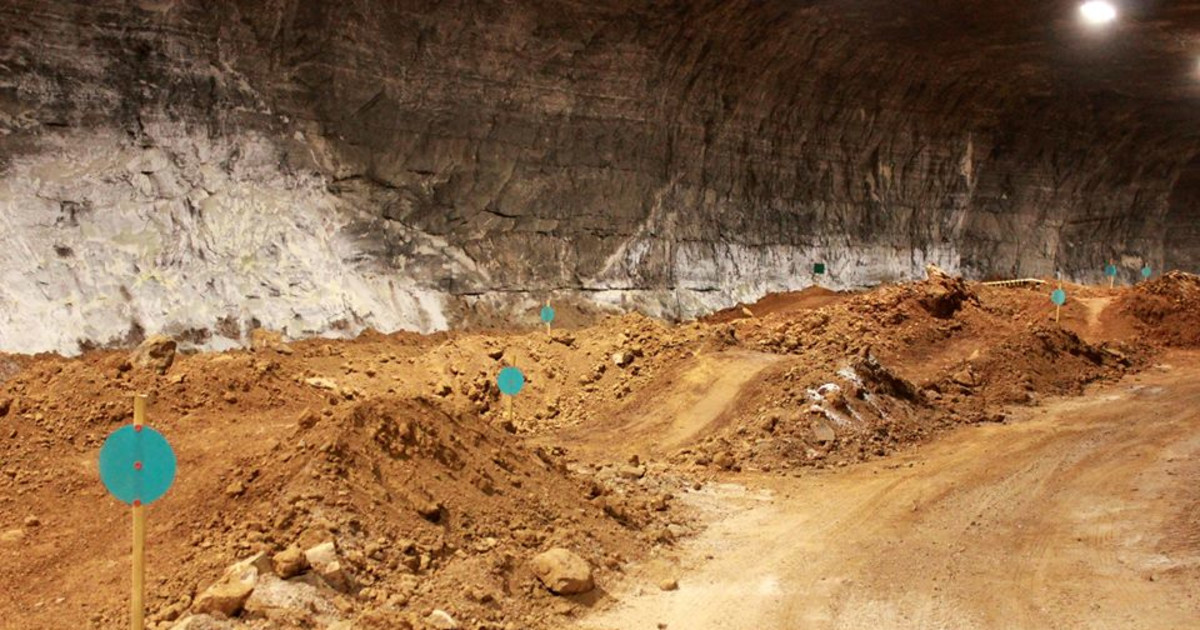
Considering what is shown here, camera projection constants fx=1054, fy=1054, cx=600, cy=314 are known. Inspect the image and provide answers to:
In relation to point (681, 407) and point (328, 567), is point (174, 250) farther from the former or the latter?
point (328, 567)

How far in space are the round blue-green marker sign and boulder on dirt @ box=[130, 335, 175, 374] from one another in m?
5.95

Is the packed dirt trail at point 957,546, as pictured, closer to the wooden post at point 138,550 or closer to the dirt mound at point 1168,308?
the wooden post at point 138,550

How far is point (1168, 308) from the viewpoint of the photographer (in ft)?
67.7

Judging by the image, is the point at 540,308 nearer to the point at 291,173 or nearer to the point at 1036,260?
the point at 291,173

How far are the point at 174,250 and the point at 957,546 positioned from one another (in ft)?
32.0

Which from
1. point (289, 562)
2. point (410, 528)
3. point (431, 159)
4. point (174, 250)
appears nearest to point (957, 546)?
point (410, 528)

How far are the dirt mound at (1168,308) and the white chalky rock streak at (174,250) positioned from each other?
1411 cm

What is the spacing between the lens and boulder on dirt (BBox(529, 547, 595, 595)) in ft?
20.3

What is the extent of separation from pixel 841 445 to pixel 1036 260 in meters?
21.7

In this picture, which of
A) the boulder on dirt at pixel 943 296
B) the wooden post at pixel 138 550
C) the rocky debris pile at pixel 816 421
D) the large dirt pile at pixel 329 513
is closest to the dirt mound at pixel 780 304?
the boulder on dirt at pixel 943 296

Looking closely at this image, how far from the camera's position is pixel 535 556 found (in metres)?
6.46

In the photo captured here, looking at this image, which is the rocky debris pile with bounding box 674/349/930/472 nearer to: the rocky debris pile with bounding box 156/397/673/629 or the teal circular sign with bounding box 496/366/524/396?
the teal circular sign with bounding box 496/366/524/396

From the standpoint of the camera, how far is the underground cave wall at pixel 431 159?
12359 mm

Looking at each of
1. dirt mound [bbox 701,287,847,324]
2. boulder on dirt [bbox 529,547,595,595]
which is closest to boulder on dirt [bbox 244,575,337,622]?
boulder on dirt [bbox 529,547,595,595]
